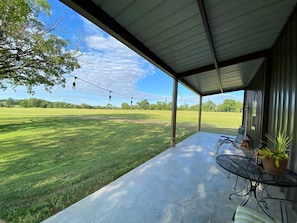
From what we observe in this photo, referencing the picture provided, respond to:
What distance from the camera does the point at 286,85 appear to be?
95.9 inches

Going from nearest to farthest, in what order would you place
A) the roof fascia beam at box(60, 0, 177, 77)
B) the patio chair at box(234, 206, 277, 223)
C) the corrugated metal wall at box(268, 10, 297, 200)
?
the patio chair at box(234, 206, 277, 223) → the roof fascia beam at box(60, 0, 177, 77) → the corrugated metal wall at box(268, 10, 297, 200)

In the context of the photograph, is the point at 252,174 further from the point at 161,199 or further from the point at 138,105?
the point at 138,105

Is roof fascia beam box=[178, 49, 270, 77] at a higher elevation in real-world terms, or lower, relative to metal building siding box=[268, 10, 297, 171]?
higher

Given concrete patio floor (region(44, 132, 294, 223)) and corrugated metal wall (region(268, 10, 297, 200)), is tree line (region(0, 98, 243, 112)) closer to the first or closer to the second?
concrete patio floor (region(44, 132, 294, 223))

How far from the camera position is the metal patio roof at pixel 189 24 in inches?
69.5

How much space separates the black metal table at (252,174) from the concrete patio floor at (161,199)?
0.39m

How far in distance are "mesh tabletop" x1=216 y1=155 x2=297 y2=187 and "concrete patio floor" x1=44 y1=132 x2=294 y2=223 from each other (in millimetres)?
489

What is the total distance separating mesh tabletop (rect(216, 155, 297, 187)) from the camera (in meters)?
1.59

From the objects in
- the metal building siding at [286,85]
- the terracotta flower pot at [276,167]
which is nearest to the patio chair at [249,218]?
the terracotta flower pot at [276,167]

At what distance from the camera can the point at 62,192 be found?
2320mm

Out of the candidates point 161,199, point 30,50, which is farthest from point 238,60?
point 30,50

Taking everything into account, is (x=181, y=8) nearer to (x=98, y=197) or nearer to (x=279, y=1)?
(x=279, y=1)

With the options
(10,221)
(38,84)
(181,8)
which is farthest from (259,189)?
(38,84)

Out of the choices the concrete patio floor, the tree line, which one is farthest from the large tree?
the concrete patio floor
